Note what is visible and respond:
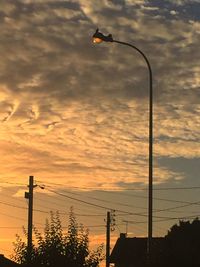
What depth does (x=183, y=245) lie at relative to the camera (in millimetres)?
36188

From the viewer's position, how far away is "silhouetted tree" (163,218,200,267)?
107ft

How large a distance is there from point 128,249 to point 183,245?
4427 cm

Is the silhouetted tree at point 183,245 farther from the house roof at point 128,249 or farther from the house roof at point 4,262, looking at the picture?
the house roof at point 128,249

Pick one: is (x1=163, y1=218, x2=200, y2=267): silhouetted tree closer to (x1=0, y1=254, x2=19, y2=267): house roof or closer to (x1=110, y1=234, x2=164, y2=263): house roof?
(x1=0, y1=254, x2=19, y2=267): house roof

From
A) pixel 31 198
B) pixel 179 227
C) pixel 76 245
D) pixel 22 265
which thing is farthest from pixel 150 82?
pixel 179 227

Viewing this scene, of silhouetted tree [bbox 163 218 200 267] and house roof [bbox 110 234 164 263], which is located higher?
house roof [bbox 110 234 164 263]

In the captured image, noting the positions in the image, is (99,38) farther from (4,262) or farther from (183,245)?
(4,262)

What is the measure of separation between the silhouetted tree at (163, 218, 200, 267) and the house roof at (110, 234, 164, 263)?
30710 mm

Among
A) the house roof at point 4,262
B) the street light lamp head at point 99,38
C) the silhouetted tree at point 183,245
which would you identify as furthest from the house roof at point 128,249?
the street light lamp head at point 99,38

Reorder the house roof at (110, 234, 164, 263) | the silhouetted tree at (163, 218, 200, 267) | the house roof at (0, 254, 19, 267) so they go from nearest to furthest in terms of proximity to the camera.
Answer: the silhouetted tree at (163, 218, 200, 267)
the house roof at (0, 254, 19, 267)
the house roof at (110, 234, 164, 263)

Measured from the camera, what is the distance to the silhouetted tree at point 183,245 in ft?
107

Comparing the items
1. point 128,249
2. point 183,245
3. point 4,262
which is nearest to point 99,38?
point 183,245

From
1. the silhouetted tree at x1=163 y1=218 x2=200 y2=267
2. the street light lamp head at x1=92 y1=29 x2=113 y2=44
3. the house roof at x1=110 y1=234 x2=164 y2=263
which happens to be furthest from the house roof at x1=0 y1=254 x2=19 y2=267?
the house roof at x1=110 y1=234 x2=164 y2=263

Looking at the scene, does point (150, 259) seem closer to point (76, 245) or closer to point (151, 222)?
point (151, 222)
